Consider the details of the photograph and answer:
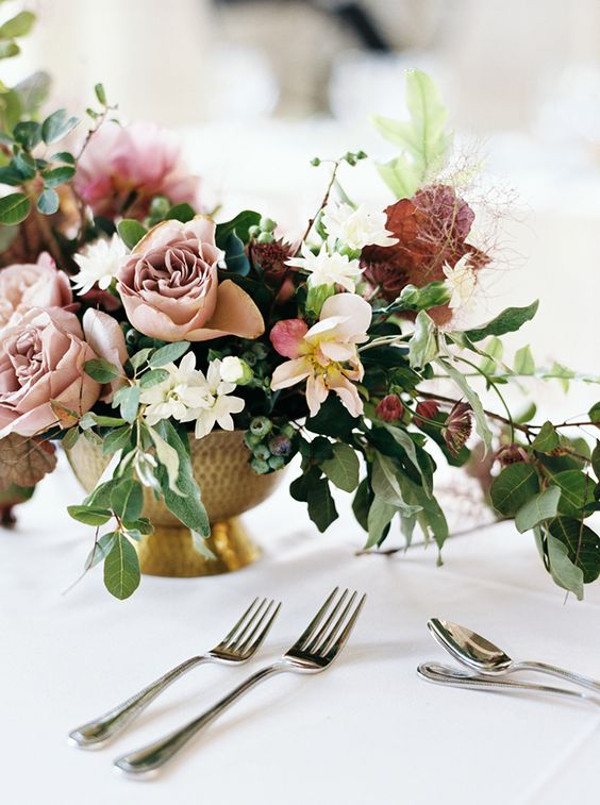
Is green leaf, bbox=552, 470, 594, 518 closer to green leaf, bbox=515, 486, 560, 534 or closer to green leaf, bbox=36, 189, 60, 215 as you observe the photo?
green leaf, bbox=515, 486, 560, 534

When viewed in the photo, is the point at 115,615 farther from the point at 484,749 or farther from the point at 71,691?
the point at 484,749

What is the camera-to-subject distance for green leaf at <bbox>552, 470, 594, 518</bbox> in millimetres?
703

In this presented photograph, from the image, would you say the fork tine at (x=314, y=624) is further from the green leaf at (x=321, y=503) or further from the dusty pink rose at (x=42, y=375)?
the dusty pink rose at (x=42, y=375)

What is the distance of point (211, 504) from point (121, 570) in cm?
14

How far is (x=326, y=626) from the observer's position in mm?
712

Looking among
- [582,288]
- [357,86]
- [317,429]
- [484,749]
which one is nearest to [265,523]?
[317,429]

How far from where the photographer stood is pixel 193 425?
0.74m

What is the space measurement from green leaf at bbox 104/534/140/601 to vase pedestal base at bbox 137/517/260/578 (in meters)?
0.15

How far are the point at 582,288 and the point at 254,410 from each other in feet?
5.70

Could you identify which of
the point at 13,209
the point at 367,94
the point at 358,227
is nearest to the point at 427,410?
the point at 358,227

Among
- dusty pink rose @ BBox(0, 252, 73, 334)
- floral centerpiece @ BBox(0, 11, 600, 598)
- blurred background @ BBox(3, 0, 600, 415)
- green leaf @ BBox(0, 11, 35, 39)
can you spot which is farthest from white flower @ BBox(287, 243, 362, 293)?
green leaf @ BBox(0, 11, 35, 39)

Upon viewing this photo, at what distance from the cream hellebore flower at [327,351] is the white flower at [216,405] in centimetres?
3

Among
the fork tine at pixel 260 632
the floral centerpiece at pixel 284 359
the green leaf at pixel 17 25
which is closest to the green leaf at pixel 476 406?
the floral centerpiece at pixel 284 359

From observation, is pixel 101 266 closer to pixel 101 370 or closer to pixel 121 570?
pixel 101 370
